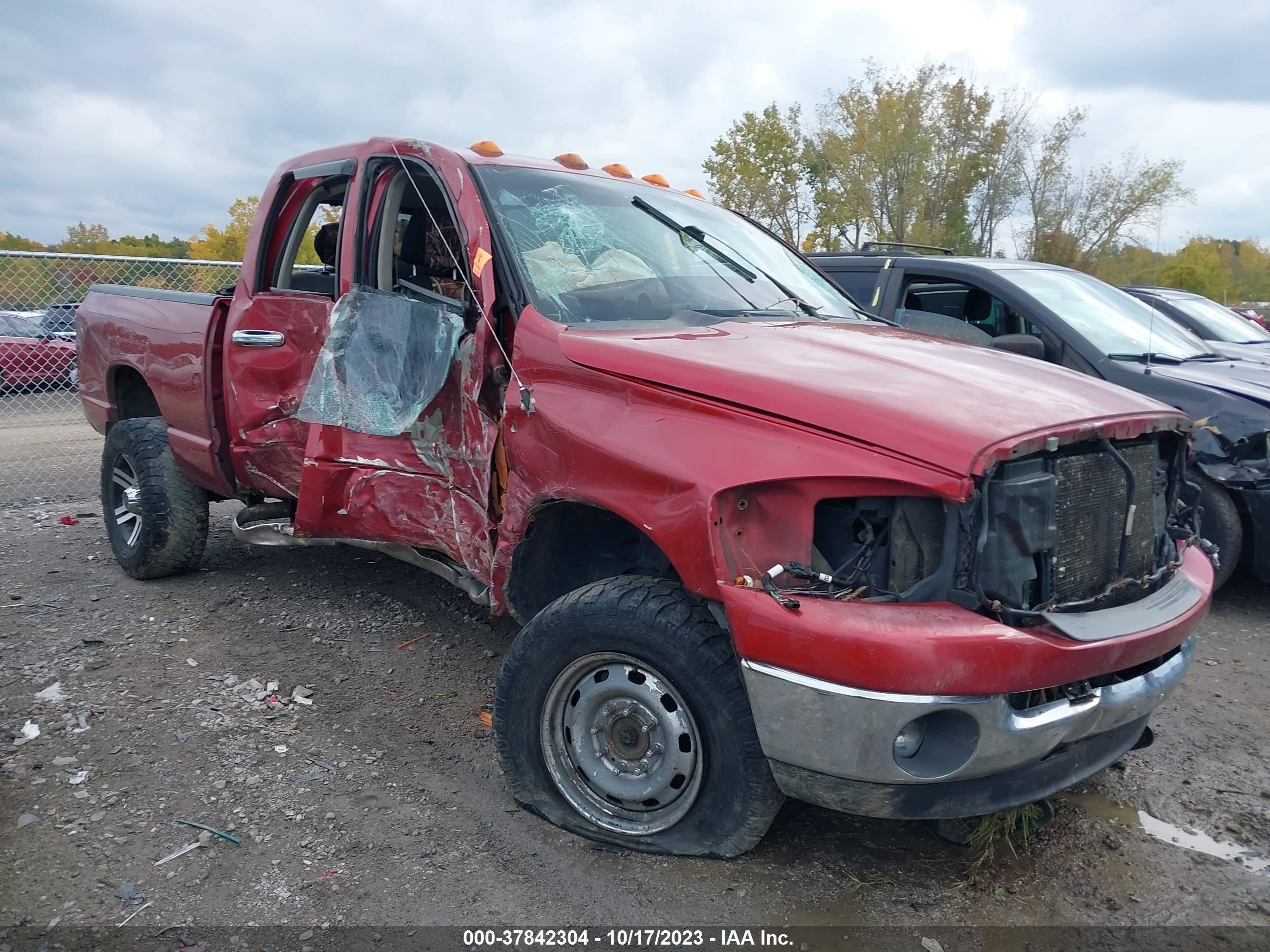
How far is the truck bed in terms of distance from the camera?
4617 millimetres

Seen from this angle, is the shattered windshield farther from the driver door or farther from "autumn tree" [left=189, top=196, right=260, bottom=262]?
"autumn tree" [left=189, top=196, right=260, bottom=262]

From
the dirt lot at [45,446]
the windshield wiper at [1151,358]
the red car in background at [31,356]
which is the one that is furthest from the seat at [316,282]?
the red car in background at [31,356]

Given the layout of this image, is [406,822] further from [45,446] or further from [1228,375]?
[45,446]

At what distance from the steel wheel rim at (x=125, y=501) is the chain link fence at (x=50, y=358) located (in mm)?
968

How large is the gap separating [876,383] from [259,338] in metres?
2.96

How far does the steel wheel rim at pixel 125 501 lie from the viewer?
5.30m

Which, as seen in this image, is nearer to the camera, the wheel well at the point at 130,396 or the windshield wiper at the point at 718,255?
the windshield wiper at the point at 718,255

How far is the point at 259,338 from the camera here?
4.23 meters

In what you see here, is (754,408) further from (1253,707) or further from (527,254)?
(1253,707)

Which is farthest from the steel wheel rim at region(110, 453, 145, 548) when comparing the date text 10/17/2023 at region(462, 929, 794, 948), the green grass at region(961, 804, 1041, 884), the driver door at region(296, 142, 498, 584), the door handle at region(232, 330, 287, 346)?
the green grass at region(961, 804, 1041, 884)

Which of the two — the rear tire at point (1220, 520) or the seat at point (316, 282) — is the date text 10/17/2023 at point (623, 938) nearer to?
the seat at point (316, 282)

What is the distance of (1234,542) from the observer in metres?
4.82

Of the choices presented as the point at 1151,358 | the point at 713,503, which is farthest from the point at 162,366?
the point at 1151,358

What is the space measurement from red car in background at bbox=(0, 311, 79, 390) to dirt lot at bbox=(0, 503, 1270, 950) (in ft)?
24.7
